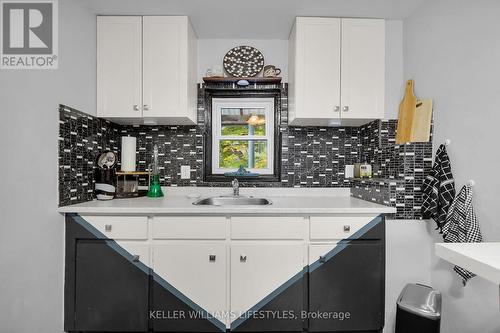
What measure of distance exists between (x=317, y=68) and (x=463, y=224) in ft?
4.55

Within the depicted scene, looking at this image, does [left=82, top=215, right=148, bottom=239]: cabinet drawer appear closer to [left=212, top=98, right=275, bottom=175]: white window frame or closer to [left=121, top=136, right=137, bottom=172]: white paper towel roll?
[left=121, top=136, right=137, bottom=172]: white paper towel roll

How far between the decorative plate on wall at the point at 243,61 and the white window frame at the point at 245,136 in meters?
0.24

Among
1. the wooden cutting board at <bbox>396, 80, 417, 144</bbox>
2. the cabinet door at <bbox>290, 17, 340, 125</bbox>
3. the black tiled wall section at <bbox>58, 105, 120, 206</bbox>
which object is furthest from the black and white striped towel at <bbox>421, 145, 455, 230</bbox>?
the black tiled wall section at <bbox>58, 105, 120, 206</bbox>

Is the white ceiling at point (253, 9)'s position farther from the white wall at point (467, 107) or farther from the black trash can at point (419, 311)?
the black trash can at point (419, 311)

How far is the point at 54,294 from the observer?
5.70 ft

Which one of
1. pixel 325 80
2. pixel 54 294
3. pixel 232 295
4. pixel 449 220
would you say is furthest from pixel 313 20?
pixel 54 294

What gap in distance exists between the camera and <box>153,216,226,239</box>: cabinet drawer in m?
1.79

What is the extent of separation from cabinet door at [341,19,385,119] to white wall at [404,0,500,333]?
29 cm

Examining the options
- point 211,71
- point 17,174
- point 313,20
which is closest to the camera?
point 17,174

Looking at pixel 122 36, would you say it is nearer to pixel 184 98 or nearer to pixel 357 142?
pixel 184 98

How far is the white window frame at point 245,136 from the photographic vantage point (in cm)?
253

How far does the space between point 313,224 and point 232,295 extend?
71cm

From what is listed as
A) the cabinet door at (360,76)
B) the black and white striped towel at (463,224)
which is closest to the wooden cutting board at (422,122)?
the cabinet door at (360,76)

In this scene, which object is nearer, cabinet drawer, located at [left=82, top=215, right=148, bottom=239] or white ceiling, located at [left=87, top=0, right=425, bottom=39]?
cabinet drawer, located at [left=82, top=215, right=148, bottom=239]
